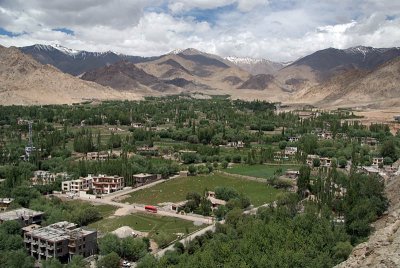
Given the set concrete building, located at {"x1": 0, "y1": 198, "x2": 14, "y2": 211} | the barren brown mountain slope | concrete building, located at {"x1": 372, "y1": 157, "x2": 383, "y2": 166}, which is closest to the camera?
concrete building, located at {"x1": 0, "y1": 198, "x2": 14, "y2": 211}

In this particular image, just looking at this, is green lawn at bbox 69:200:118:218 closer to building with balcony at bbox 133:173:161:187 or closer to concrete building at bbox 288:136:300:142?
building with balcony at bbox 133:173:161:187

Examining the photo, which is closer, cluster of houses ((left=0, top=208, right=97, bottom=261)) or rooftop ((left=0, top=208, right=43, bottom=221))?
cluster of houses ((left=0, top=208, right=97, bottom=261))

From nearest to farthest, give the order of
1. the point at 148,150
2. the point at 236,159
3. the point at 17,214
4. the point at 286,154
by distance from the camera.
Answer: the point at 17,214 → the point at 236,159 → the point at 286,154 → the point at 148,150

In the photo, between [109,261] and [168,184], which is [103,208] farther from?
[109,261]

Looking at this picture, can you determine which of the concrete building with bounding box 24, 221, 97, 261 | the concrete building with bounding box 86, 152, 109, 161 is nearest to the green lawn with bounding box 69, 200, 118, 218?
the concrete building with bounding box 24, 221, 97, 261

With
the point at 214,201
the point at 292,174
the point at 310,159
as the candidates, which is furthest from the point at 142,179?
the point at 310,159
